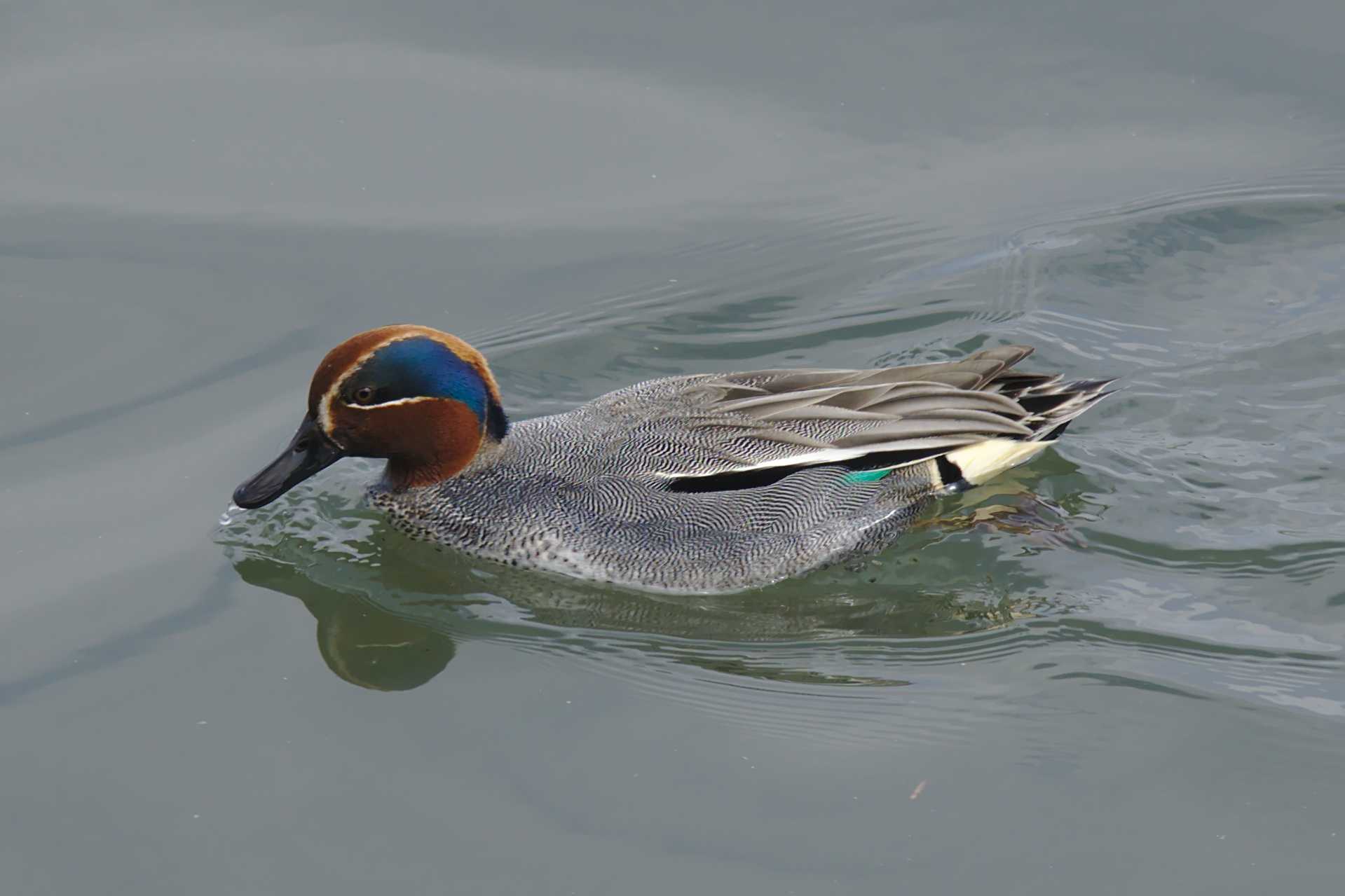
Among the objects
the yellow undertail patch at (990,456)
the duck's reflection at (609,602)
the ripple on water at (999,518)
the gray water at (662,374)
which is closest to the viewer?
the gray water at (662,374)

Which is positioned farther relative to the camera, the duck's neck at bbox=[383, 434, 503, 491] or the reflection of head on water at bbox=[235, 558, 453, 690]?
the duck's neck at bbox=[383, 434, 503, 491]

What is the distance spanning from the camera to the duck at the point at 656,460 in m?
7.56

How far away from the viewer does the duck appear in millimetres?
7562

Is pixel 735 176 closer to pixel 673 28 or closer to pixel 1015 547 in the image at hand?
pixel 673 28

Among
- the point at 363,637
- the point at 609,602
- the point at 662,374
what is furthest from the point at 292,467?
the point at 662,374

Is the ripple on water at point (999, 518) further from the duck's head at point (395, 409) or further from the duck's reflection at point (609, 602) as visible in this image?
the duck's head at point (395, 409)

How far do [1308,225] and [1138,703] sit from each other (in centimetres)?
456

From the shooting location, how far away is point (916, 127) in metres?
11.0

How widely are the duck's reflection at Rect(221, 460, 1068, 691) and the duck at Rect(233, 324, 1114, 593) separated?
4.3 inches

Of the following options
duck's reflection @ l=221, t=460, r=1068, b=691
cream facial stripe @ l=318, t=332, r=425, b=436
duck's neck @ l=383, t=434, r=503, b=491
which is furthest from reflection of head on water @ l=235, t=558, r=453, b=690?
cream facial stripe @ l=318, t=332, r=425, b=436

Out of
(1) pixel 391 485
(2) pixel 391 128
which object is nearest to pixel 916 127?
(2) pixel 391 128

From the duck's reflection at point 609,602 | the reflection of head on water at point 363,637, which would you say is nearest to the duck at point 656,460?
the duck's reflection at point 609,602

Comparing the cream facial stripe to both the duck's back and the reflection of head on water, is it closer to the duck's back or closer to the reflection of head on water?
the duck's back

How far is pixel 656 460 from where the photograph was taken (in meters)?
7.63
